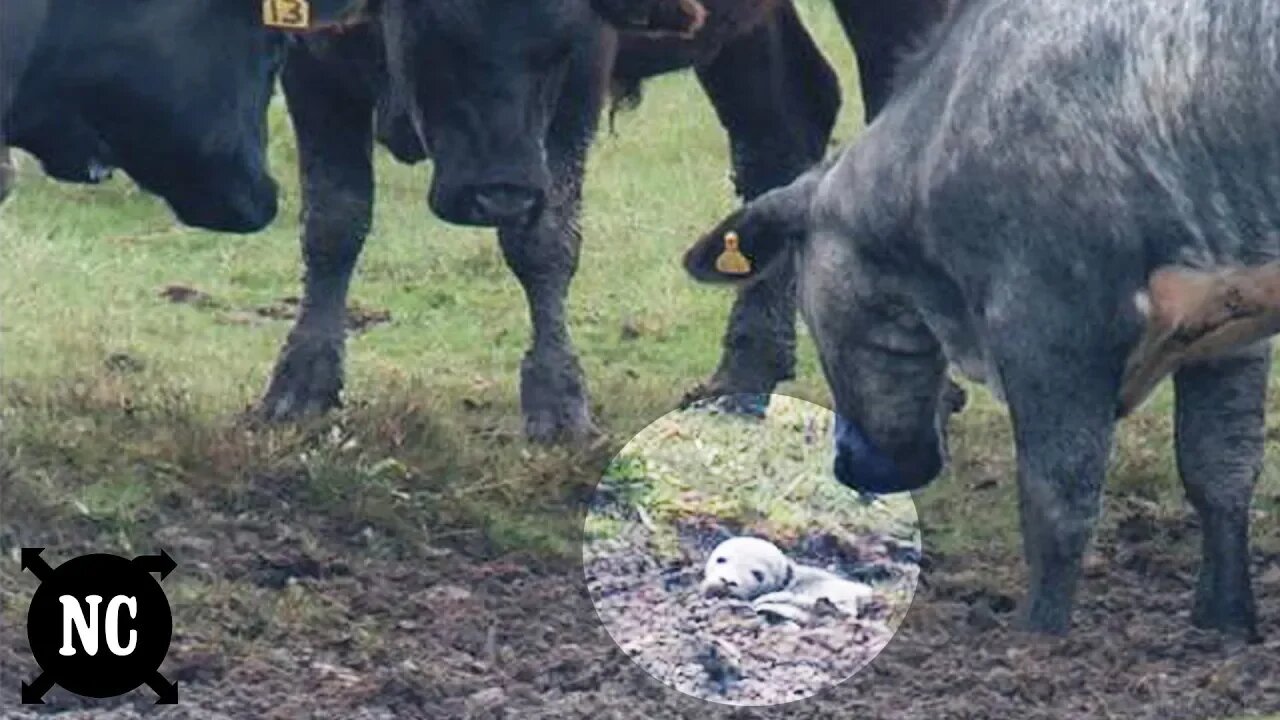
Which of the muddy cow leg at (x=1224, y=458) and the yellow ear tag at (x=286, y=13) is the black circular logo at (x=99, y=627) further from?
the muddy cow leg at (x=1224, y=458)

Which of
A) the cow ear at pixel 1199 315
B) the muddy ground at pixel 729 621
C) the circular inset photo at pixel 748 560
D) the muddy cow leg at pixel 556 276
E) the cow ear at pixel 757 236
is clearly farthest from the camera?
the muddy cow leg at pixel 556 276

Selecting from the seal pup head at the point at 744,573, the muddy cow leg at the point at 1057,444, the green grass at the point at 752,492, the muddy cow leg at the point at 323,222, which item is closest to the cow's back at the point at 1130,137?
the muddy cow leg at the point at 1057,444

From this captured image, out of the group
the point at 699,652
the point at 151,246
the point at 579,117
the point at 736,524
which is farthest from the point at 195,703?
the point at 151,246

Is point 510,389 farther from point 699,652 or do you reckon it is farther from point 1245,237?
point 1245,237

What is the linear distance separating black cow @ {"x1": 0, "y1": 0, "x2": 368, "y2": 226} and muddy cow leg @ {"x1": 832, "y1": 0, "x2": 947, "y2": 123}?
2.64m

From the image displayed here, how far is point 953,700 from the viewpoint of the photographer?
9203 millimetres

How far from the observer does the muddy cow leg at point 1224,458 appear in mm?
9930

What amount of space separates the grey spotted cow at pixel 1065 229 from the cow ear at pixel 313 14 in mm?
1382

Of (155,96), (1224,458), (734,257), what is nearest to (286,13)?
(155,96)

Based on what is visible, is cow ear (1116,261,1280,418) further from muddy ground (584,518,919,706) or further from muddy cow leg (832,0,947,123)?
muddy cow leg (832,0,947,123)

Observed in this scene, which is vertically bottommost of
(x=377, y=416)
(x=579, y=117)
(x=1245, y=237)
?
(x=377, y=416)

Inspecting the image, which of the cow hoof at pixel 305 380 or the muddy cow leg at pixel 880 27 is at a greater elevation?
the muddy cow leg at pixel 880 27

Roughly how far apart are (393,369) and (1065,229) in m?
3.66

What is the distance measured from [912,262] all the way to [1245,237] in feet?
3.15
